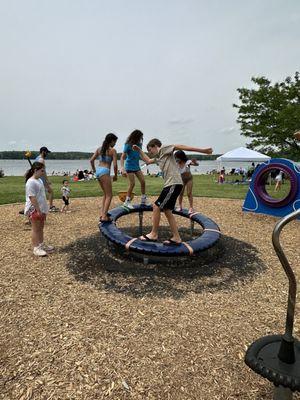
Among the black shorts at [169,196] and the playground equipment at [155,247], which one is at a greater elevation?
the black shorts at [169,196]

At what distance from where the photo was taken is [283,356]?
1809mm

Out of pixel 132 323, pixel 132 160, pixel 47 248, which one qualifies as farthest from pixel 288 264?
pixel 132 160

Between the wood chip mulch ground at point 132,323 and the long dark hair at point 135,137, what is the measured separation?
6.74 feet

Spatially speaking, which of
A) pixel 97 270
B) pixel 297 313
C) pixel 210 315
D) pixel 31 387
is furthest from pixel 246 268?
pixel 31 387

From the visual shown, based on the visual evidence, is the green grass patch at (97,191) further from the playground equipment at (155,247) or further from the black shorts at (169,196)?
the black shorts at (169,196)

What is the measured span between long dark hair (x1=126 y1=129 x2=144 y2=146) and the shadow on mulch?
6.69 ft

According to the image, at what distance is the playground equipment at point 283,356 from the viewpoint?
169 cm

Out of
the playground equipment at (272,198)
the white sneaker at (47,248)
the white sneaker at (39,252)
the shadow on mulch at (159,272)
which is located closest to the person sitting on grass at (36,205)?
the white sneaker at (39,252)

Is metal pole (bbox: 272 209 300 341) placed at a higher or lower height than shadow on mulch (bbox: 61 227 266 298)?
higher

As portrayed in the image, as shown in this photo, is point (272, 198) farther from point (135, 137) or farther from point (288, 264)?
point (288, 264)

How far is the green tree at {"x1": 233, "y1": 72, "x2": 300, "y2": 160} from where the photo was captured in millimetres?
20375

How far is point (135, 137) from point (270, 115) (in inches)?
718

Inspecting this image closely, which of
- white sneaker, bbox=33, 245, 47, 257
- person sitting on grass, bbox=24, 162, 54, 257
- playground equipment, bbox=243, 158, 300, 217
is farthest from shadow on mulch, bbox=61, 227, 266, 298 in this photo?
playground equipment, bbox=243, 158, 300, 217

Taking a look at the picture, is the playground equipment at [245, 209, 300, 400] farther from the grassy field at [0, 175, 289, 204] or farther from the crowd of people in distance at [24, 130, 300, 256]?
the grassy field at [0, 175, 289, 204]
